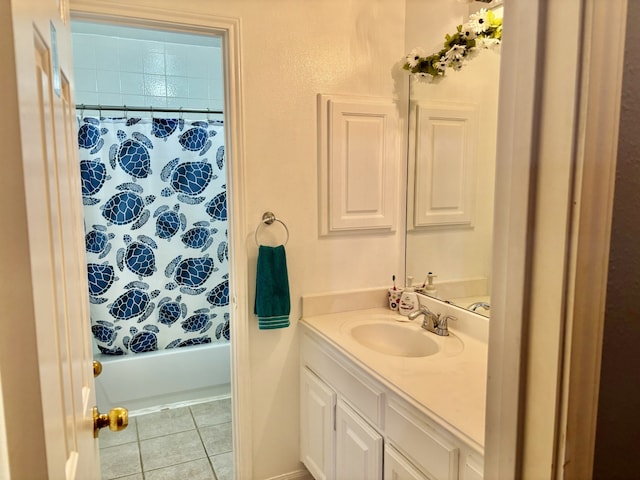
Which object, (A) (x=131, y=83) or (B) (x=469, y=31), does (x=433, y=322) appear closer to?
(B) (x=469, y=31)

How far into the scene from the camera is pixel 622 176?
1.61ft

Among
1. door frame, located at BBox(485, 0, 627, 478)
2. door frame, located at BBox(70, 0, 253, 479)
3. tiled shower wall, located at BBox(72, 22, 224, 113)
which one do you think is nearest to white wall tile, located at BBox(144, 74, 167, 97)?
tiled shower wall, located at BBox(72, 22, 224, 113)

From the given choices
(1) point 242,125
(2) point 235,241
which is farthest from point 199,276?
(1) point 242,125

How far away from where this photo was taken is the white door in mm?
427

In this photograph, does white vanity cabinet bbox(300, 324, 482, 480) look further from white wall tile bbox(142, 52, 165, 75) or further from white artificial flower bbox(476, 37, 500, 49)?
white wall tile bbox(142, 52, 165, 75)

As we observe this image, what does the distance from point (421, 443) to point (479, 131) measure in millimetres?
1272

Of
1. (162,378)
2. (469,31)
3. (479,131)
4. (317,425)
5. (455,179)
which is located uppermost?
(469,31)

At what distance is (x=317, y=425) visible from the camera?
6.57 feet

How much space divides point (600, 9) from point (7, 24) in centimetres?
59

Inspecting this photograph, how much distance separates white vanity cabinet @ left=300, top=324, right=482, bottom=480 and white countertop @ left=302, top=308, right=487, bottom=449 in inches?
1.0

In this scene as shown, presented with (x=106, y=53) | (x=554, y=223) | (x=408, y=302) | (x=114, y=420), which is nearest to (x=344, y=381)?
(x=408, y=302)

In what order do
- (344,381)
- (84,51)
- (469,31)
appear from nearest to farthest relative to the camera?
(344,381)
(469,31)
(84,51)

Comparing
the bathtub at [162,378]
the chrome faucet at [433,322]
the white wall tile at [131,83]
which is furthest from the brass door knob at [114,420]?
the white wall tile at [131,83]

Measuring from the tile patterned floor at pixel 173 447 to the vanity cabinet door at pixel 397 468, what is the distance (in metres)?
1.17
